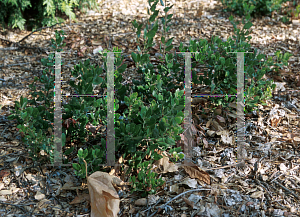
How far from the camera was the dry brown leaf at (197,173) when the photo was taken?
84.5 inches

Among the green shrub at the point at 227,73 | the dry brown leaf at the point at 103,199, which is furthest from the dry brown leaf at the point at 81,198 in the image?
the green shrub at the point at 227,73

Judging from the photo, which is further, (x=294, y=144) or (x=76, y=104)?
(x=294, y=144)

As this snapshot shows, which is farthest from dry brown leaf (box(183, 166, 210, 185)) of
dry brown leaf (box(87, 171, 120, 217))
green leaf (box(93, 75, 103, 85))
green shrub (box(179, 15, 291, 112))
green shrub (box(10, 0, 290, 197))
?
green leaf (box(93, 75, 103, 85))

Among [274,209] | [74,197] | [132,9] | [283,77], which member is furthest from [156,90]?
[132,9]

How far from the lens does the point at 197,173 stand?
218 centimetres

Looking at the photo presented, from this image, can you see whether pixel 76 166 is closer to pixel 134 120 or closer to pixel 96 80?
pixel 134 120

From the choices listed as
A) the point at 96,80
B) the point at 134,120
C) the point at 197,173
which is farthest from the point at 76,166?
the point at 197,173

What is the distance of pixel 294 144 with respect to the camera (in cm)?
241

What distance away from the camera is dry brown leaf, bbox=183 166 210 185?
2.15m

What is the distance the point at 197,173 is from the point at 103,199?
2.27 ft

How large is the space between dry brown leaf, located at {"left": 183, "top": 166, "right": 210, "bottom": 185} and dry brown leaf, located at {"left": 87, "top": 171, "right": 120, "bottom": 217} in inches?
21.9

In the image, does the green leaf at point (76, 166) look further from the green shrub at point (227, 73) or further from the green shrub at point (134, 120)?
the green shrub at point (227, 73)

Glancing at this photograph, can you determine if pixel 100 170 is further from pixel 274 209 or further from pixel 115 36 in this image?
pixel 115 36

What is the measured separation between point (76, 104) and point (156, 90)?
63cm
